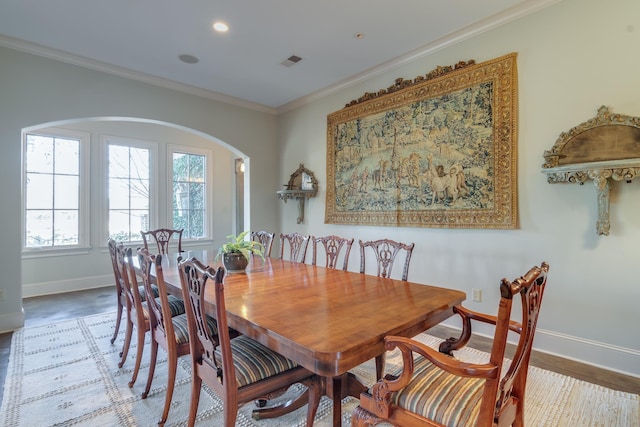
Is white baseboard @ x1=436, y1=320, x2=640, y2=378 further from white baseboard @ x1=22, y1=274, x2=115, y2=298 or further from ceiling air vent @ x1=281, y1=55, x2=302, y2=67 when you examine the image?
white baseboard @ x1=22, y1=274, x2=115, y2=298

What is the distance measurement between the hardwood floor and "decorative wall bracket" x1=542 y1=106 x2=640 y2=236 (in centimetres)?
106

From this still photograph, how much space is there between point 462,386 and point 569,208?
2069 mm

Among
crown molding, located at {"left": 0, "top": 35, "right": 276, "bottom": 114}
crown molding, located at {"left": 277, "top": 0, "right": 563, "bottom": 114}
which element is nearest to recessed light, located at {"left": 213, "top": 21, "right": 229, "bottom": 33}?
crown molding, located at {"left": 0, "top": 35, "right": 276, "bottom": 114}

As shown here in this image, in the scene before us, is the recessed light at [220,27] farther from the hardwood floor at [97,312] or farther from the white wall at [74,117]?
the hardwood floor at [97,312]

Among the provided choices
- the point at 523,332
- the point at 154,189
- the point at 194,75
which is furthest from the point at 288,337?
the point at 154,189

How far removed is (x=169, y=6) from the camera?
8.91ft

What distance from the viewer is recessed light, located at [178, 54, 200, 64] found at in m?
3.60

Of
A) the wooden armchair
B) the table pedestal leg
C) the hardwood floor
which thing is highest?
the wooden armchair

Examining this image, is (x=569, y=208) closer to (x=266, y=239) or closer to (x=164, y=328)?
(x=266, y=239)

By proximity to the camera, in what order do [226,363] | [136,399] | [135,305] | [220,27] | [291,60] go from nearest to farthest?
[226,363] → [136,399] → [135,305] → [220,27] → [291,60]

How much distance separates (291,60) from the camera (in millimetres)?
3727

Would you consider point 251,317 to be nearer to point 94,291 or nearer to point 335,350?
point 335,350

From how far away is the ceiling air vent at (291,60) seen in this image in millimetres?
3656

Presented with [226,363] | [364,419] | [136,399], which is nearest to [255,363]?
[226,363]
